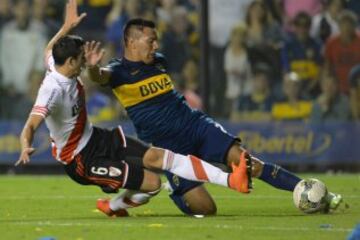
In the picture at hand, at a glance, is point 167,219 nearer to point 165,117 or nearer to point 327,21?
point 165,117

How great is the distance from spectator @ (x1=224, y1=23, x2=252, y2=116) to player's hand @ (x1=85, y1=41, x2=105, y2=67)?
29.5ft

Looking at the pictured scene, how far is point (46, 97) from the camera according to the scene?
32.6 feet

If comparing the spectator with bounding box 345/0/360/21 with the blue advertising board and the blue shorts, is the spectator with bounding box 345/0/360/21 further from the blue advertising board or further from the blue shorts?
the blue shorts

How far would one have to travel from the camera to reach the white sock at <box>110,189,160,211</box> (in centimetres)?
1060

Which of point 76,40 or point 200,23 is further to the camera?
point 200,23

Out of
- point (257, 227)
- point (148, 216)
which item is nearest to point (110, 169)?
point (148, 216)

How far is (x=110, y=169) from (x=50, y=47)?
143cm

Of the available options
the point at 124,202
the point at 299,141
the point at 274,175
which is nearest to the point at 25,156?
the point at 124,202

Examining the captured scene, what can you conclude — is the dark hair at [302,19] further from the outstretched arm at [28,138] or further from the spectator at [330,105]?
the outstretched arm at [28,138]

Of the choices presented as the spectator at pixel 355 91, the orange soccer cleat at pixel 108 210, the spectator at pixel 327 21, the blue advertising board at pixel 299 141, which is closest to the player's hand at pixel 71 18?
the orange soccer cleat at pixel 108 210

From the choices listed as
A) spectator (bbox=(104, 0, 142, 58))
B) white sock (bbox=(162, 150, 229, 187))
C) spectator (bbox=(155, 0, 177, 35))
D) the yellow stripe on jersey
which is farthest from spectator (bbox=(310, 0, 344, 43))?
white sock (bbox=(162, 150, 229, 187))

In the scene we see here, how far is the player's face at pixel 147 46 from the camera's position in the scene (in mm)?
11031

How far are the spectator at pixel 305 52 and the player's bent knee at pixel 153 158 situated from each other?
900 cm

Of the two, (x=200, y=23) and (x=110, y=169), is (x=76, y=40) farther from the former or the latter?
(x=200, y=23)
